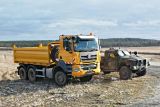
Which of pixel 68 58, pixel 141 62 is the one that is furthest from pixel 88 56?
pixel 141 62

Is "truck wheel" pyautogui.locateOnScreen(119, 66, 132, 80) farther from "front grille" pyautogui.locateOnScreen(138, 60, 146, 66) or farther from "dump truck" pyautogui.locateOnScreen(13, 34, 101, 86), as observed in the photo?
"dump truck" pyautogui.locateOnScreen(13, 34, 101, 86)

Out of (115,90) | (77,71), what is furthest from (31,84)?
(115,90)

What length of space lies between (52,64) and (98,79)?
12.7 ft

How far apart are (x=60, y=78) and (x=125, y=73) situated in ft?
17.4

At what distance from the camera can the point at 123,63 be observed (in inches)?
1029

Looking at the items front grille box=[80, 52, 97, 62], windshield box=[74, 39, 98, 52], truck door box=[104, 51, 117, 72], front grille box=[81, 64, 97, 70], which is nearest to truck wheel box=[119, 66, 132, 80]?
truck door box=[104, 51, 117, 72]

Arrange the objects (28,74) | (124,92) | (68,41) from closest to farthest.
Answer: (124,92), (68,41), (28,74)

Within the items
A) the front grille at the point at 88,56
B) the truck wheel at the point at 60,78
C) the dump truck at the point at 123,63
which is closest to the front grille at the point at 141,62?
the dump truck at the point at 123,63

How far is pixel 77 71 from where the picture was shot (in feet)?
71.3

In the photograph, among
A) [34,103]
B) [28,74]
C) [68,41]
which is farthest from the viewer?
[28,74]

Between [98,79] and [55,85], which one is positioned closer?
[55,85]

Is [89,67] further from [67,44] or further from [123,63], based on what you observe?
[123,63]

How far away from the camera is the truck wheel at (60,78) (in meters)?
22.1

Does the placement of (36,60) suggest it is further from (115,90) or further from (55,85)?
(115,90)
